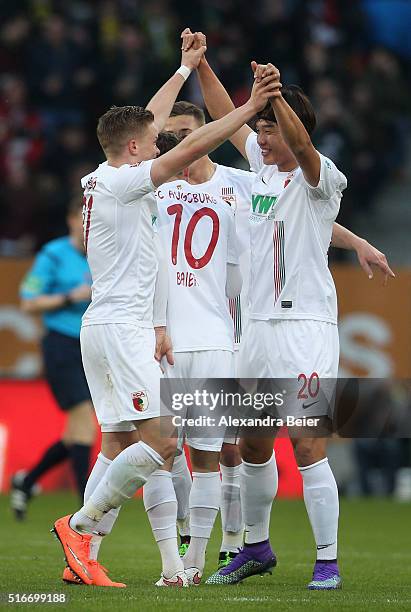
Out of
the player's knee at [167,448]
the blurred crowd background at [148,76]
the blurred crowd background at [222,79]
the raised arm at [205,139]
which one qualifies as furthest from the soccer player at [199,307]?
the blurred crowd background at [148,76]

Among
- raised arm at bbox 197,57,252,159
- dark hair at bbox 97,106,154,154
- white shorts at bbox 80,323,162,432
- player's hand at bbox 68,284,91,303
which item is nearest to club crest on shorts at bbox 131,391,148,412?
white shorts at bbox 80,323,162,432

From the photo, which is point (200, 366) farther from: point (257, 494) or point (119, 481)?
point (119, 481)

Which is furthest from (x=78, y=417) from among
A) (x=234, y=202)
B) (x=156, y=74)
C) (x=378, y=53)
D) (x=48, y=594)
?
(x=378, y=53)

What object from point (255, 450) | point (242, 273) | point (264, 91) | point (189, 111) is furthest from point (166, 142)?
point (255, 450)

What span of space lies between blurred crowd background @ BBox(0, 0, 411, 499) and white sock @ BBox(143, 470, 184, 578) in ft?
27.7

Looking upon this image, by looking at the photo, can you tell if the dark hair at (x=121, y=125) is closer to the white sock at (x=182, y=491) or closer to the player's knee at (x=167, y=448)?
the player's knee at (x=167, y=448)

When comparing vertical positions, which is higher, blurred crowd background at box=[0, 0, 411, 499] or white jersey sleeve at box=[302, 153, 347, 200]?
blurred crowd background at box=[0, 0, 411, 499]

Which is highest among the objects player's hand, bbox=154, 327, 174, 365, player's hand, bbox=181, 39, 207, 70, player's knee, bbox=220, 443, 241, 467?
player's hand, bbox=181, 39, 207, 70

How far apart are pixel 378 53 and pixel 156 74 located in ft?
10.6

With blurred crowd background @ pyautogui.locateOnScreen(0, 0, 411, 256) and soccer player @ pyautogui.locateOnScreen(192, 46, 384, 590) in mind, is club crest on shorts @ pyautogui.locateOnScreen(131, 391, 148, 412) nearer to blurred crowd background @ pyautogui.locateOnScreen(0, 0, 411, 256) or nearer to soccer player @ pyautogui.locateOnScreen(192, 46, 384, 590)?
soccer player @ pyautogui.locateOnScreen(192, 46, 384, 590)

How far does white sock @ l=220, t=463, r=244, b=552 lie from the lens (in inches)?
310

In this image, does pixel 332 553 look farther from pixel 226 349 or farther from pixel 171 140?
pixel 171 140

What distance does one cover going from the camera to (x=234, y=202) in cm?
774

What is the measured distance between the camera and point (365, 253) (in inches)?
291
